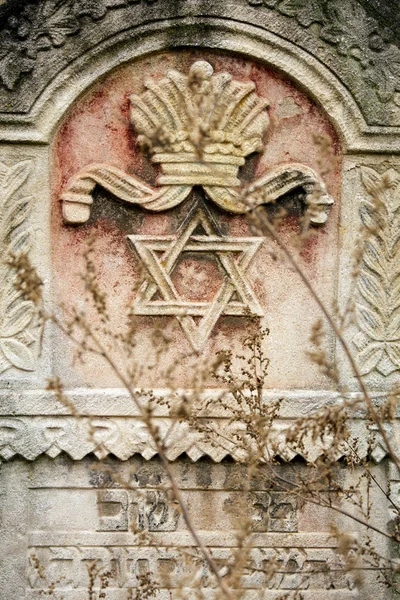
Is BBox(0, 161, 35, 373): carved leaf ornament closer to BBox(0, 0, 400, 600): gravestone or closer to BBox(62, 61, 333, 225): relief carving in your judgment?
BBox(0, 0, 400, 600): gravestone

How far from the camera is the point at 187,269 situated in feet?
15.0

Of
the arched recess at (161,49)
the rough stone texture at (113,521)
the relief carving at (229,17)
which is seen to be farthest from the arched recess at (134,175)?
the rough stone texture at (113,521)

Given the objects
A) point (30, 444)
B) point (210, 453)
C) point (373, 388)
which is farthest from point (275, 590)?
point (30, 444)

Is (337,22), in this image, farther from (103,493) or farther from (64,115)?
(103,493)

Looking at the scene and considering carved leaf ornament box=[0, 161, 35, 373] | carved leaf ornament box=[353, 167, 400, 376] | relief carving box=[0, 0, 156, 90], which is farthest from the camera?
carved leaf ornament box=[353, 167, 400, 376]

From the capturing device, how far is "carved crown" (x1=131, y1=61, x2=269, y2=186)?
171 inches

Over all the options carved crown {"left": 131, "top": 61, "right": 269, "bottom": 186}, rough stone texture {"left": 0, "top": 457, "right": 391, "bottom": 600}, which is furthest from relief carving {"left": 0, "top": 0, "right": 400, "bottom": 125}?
rough stone texture {"left": 0, "top": 457, "right": 391, "bottom": 600}

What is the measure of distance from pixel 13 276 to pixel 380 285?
5.47ft

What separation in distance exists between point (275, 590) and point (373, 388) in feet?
3.41

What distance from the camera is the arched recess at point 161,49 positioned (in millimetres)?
4273

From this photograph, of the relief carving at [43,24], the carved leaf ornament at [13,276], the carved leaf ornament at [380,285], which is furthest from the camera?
the carved leaf ornament at [380,285]

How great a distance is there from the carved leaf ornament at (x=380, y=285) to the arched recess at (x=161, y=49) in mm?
477

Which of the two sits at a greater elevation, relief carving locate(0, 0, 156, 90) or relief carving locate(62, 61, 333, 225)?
relief carving locate(0, 0, 156, 90)

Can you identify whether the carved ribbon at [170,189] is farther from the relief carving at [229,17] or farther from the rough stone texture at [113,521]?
the rough stone texture at [113,521]
